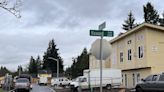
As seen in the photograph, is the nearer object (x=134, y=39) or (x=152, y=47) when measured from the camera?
(x=152, y=47)

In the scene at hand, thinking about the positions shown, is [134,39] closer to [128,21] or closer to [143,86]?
[143,86]

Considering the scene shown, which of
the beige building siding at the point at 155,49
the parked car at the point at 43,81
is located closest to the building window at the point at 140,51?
the beige building siding at the point at 155,49

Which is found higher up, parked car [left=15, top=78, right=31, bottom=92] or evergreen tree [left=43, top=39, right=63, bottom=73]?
evergreen tree [left=43, top=39, right=63, bottom=73]

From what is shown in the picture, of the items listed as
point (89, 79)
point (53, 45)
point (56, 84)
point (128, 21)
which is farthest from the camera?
point (53, 45)

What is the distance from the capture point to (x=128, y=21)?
116 meters

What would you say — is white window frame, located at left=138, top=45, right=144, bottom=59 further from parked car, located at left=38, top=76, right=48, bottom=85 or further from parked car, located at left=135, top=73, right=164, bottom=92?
parked car, located at left=38, top=76, right=48, bottom=85

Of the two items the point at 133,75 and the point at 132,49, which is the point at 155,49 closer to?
the point at 132,49

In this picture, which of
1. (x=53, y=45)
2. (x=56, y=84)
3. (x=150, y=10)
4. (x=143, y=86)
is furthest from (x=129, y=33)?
(x=53, y=45)

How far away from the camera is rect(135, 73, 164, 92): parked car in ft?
89.9

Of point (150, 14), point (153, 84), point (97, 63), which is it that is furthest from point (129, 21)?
point (153, 84)

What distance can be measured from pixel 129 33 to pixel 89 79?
8030 millimetres

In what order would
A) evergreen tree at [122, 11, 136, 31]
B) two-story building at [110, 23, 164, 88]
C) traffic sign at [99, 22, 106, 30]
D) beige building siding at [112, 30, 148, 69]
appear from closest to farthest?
traffic sign at [99, 22, 106, 30] < two-story building at [110, 23, 164, 88] < beige building siding at [112, 30, 148, 69] < evergreen tree at [122, 11, 136, 31]

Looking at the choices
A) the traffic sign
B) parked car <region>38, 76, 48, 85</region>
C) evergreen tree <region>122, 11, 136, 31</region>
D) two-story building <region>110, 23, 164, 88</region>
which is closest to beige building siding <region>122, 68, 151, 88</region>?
two-story building <region>110, 23, 164, 88</region>

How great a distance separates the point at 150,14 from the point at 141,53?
5413 cm
